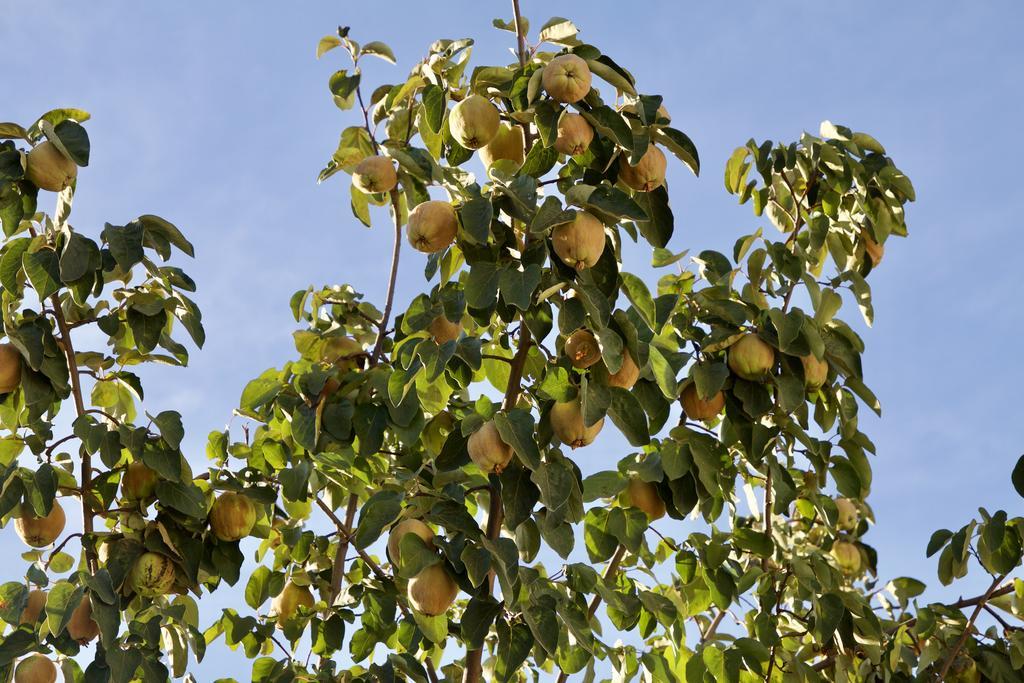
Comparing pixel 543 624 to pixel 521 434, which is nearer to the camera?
pixel 521 434

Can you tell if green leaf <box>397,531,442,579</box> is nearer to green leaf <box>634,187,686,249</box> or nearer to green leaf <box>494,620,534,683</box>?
green leaf <box>494,620,534,683</box>

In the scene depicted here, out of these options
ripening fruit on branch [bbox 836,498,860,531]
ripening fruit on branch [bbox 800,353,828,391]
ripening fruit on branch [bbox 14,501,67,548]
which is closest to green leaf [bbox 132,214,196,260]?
ripening fruit on branch [bbox 14,501,67,548]

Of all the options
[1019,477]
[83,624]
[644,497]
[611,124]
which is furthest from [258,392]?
[1019,477]

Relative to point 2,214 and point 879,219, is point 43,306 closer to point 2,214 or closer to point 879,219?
point 2,214

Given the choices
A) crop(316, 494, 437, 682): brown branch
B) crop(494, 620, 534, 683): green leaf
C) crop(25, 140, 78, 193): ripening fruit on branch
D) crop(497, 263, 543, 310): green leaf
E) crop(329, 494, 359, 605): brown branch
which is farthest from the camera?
crop(329, 494, 359, 605): brown branch

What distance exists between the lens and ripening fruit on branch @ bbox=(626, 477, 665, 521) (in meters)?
2.74

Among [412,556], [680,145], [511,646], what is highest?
[680,145]

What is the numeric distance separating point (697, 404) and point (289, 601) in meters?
1.37

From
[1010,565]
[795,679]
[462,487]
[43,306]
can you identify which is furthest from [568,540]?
[43,306]

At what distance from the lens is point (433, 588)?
2322 mm

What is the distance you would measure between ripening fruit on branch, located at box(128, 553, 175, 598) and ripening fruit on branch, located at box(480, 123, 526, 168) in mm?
1308

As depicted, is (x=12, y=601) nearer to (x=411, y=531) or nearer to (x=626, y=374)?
(x=411, y=531)

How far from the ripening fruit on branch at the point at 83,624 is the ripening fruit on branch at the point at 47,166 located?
990mm

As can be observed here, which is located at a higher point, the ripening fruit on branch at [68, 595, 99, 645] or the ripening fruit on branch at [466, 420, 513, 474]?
the ripening fruit on branch at [466, 420, 513, 474]
